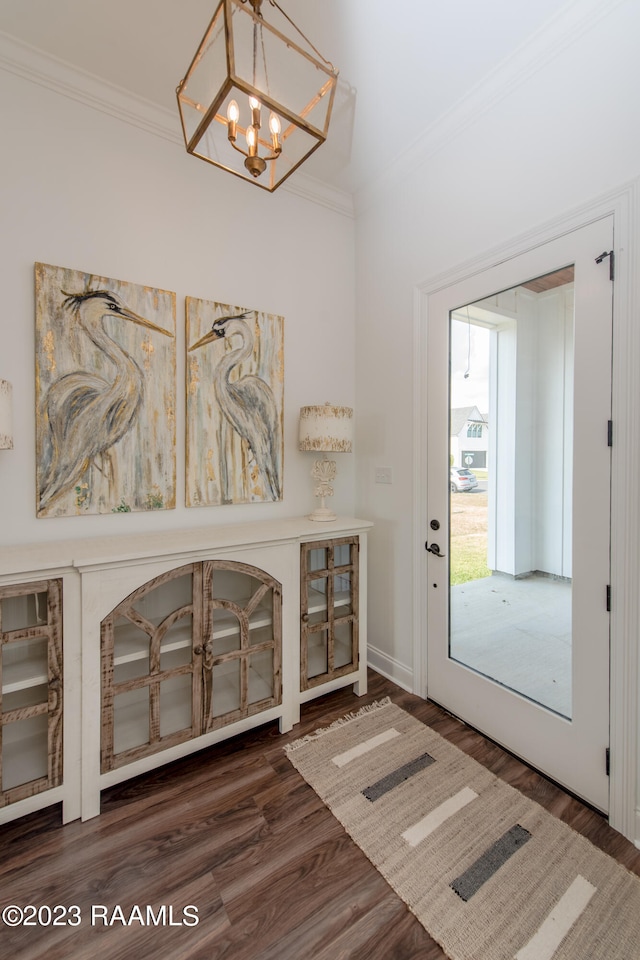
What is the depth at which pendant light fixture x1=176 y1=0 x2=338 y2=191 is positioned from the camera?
3.54 feet

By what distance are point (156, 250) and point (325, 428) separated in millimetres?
1270

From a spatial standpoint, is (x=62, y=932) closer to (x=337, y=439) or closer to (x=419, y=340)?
(x=337, y=439)

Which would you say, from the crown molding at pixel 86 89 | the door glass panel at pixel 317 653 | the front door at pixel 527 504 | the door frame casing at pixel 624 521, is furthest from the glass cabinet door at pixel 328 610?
the crown molding at pixel 86 89

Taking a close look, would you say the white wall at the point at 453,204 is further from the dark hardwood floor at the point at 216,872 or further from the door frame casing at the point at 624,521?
the dark hardwood floor at the point at 216,872

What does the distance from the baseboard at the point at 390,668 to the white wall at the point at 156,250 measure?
97cm

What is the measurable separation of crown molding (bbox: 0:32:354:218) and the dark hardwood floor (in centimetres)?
309

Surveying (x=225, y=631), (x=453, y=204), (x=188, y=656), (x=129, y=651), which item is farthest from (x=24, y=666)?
(x=453, y=204)

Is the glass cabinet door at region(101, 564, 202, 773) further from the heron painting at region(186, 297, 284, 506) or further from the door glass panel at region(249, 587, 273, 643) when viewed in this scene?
the heron painting at region(186, 297, 284, 506)

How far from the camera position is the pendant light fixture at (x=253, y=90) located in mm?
1078

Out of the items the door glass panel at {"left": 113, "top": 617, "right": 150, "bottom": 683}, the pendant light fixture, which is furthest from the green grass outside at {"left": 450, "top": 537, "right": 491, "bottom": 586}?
the pendant light fixture

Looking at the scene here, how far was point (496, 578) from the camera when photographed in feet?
6.63

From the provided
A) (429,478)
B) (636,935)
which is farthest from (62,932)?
(429,478)

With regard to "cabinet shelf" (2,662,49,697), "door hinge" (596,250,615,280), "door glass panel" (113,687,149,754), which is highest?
"door hinge" (596,250,615,280)

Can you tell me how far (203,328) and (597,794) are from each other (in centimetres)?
274
